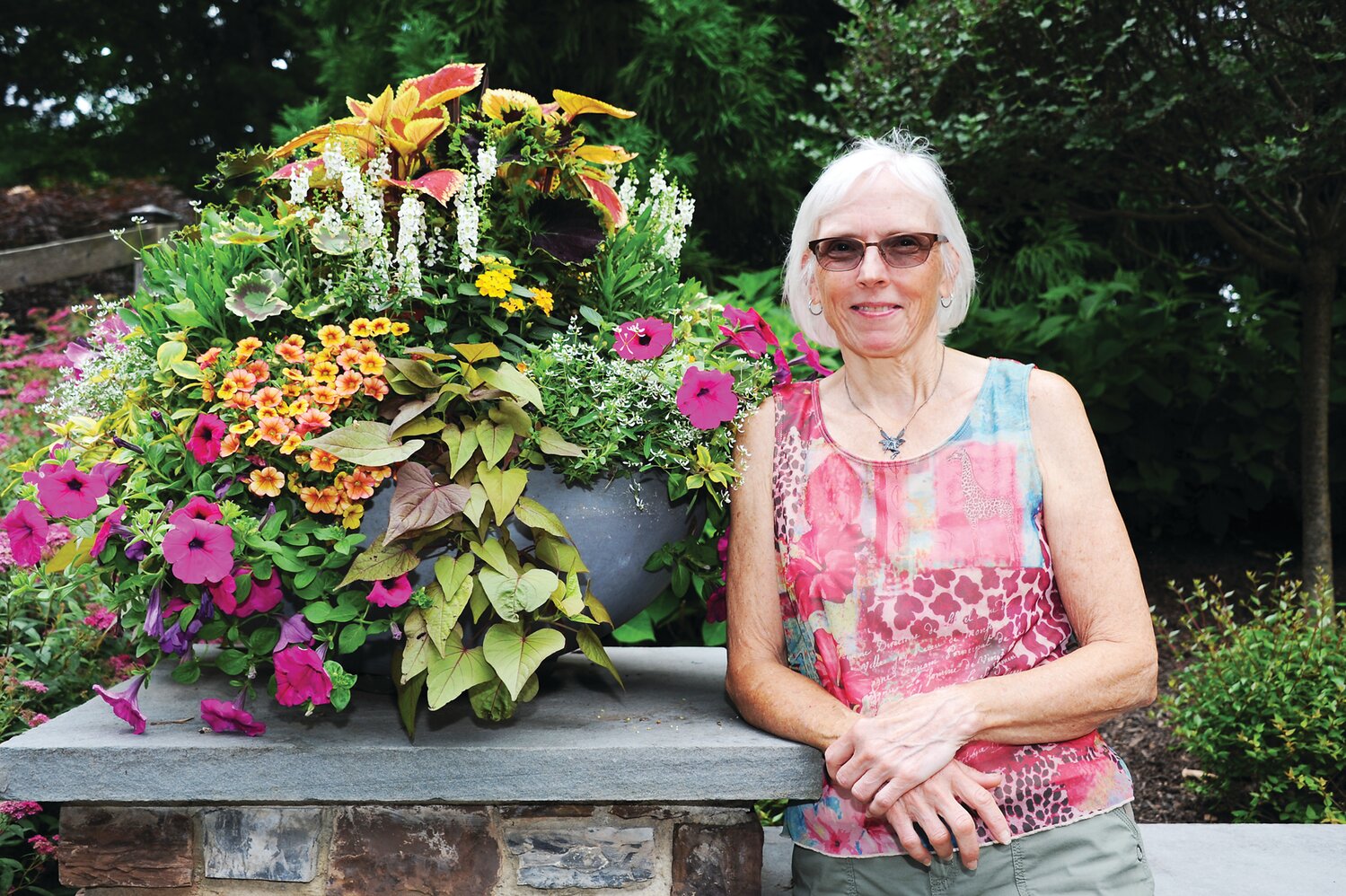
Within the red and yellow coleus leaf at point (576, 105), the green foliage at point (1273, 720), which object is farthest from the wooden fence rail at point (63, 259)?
the green foliage at point (1273, 720)

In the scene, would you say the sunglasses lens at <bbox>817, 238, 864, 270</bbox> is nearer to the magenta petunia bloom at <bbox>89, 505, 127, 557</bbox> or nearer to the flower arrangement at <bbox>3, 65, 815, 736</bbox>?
the flower arrangement at <bbox>3, 65, 815, 736</bbox>

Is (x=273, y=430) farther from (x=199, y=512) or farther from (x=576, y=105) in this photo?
(x=576, y=105)

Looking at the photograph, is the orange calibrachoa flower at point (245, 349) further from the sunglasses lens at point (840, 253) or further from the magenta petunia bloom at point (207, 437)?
the sunglasses lens at point (840, 253)

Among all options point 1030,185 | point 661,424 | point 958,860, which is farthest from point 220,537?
point 1030,185

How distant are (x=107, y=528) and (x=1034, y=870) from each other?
135 cm

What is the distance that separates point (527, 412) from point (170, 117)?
973cm

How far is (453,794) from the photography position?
146cm

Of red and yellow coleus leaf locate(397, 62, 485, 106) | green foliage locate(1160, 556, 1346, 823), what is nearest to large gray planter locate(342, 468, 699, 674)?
red and yellow coleus leaf locate(397, 62, 485, 106)

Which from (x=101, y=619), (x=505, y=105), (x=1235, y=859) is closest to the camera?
(x=505, y=105)

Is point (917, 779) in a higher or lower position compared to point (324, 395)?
lower

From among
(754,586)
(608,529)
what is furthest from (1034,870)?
(608,529)

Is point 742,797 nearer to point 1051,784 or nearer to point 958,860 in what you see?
point 958,860

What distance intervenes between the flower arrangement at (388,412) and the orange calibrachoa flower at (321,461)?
0.03 ft

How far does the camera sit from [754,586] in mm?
1706
